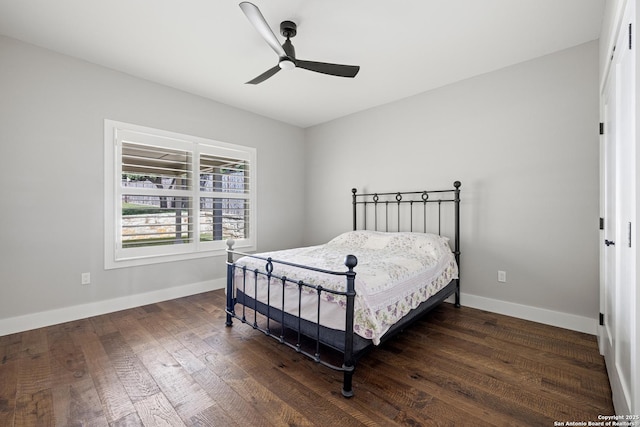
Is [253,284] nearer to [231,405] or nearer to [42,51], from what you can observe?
[231,405]

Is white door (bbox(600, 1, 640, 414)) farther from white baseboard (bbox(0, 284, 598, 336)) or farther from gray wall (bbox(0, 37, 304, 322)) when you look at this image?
gray wall (bbox(0, 37, 304, 322))

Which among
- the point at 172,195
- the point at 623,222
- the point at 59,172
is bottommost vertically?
the point at 623,222

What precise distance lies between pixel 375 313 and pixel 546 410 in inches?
42.2

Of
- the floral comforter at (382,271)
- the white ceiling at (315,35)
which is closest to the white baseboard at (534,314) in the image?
the floral comforter at (382,271)

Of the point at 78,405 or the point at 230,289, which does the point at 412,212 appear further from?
the point at 78,405

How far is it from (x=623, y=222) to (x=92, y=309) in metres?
4.45

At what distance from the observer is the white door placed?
1224 mm

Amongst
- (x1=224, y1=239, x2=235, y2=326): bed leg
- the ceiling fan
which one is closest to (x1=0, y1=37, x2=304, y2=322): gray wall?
(x1=224, y1=239, x2=235, y2=326): bed leg

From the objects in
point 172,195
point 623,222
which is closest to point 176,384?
point 172,195

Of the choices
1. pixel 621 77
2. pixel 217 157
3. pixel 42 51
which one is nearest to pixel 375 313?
pixel 621 77

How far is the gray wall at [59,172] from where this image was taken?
2.66m

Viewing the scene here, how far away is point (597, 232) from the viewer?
263cm

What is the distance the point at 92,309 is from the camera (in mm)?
3082

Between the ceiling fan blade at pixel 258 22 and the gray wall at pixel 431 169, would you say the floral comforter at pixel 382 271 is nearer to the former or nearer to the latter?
the gray wall at pixel 431 169
